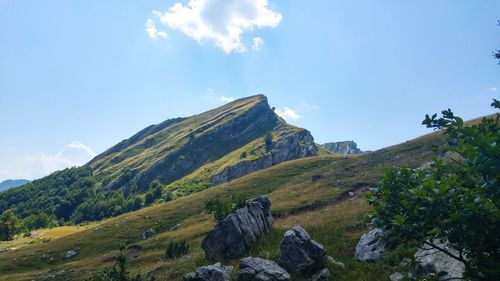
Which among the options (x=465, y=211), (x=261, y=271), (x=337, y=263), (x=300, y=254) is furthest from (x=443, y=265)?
(x=465, y=211)

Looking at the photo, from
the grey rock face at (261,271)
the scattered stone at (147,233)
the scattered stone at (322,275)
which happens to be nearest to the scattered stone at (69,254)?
the scattered stone at (147,233)

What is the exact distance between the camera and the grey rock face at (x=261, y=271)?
71.4 ft

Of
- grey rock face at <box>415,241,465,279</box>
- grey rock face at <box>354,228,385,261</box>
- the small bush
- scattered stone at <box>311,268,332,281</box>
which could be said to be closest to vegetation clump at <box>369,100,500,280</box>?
grey rock face at <box>415,241,465,279</box>

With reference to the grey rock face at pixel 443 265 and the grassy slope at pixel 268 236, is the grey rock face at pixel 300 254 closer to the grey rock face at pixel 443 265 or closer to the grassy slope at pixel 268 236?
the grassy slope at pixel 268 236

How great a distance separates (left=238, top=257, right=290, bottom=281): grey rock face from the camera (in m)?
21.8

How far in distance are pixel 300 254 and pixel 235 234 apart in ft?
34.0

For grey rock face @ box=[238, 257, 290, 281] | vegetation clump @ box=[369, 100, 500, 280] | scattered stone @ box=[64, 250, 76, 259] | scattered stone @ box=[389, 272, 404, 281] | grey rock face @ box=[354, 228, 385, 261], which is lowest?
scattered stone @ box=[389, 272, 404, 281]

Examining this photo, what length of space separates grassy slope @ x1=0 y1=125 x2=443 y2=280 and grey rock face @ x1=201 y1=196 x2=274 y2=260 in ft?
4.26

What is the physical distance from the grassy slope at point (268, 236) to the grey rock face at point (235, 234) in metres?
1.30

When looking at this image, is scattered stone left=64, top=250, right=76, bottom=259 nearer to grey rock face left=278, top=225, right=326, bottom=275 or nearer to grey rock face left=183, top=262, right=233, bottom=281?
grey rock face left=183, top=262, right=233, bottom=281

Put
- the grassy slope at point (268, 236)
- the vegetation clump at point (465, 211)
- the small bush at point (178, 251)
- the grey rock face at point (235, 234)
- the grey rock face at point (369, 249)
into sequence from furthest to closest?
the small bush at point (178, 251) → the grassy slope at point (268, 236) → the grey rock face at point (235, 234) → the grey rock face at point (369, 249) → the vegetation clump at point (465, 211)

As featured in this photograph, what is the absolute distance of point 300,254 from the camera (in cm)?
2403

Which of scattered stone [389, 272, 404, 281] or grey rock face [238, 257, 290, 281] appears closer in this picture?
scattered stone [389, 272, 404, 281]

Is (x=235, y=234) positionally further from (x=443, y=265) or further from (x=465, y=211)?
(x=465, y=211)
